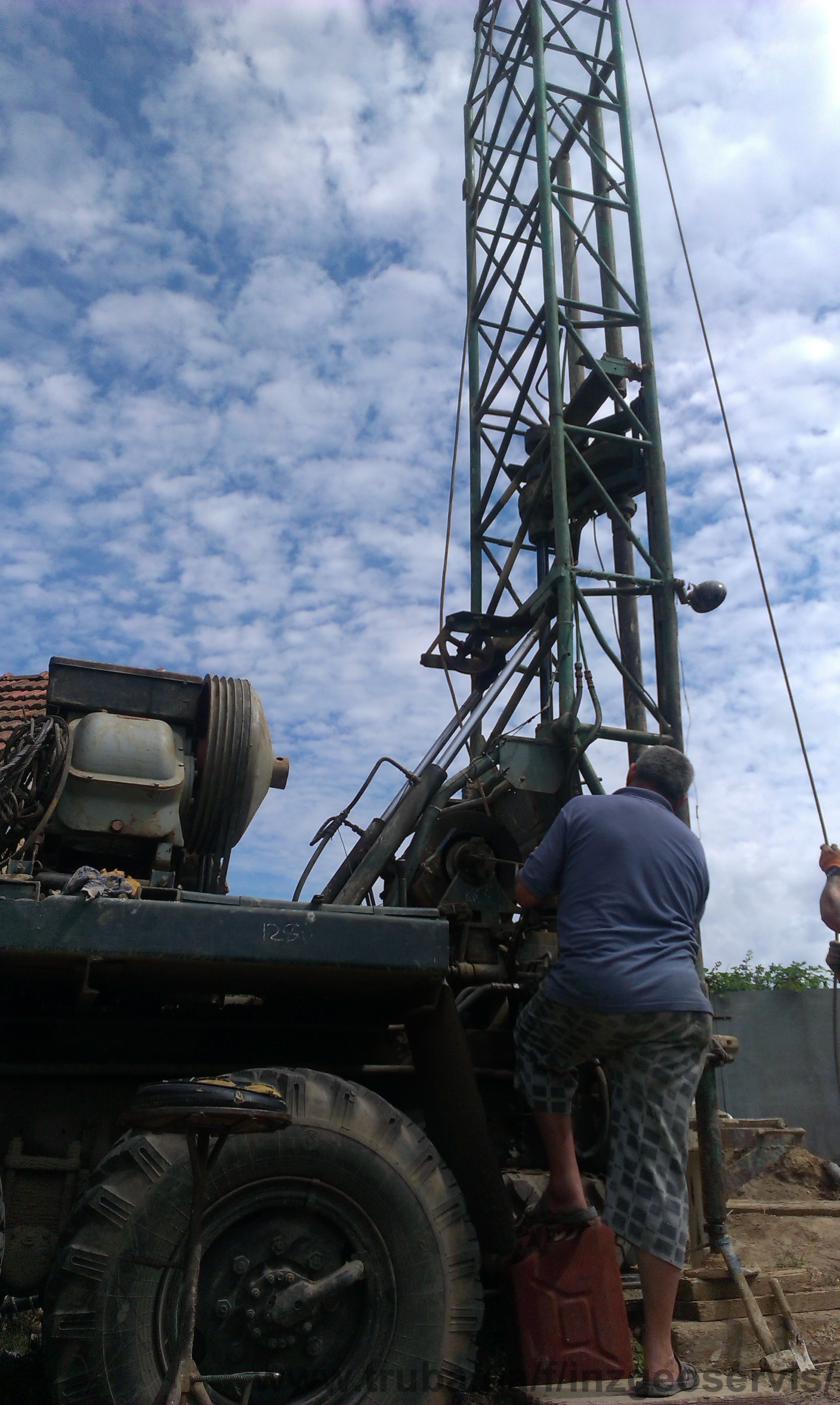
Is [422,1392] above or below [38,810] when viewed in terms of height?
below

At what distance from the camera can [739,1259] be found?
182 inches

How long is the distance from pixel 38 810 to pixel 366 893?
9.18ft

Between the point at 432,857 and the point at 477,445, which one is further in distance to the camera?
the point at 477,445

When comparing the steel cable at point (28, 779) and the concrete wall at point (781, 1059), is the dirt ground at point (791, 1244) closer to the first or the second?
the steel cable at point (28, 779)

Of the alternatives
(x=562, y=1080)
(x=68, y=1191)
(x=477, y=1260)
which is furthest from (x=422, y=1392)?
(x=68, y=1191)

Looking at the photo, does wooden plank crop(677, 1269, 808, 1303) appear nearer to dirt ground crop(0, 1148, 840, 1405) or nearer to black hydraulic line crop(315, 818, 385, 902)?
dirt ground crop(0, 1148, 840, 1405)

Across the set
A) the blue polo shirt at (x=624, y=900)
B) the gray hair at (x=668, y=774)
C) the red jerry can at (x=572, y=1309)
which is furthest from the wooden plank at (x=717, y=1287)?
the gray hair at (x=668, y=774)

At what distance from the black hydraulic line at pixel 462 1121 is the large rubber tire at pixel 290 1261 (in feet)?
1.38

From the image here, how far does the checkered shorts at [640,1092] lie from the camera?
10.2 feet

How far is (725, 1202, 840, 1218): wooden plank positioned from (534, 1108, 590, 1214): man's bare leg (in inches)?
103

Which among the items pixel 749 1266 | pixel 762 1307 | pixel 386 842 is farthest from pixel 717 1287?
pixel 386 842

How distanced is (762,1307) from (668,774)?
2401 millimetres

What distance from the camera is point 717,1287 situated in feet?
14.2

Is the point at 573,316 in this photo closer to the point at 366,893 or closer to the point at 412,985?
the point at 366,893
